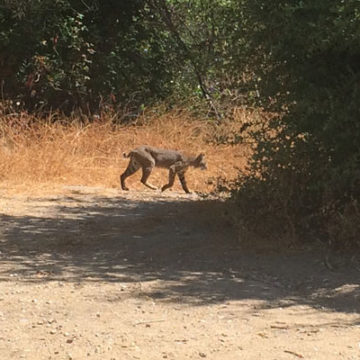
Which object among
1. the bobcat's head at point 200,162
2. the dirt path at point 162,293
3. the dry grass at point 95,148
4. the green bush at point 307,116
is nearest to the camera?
the dirt path at point 162,293

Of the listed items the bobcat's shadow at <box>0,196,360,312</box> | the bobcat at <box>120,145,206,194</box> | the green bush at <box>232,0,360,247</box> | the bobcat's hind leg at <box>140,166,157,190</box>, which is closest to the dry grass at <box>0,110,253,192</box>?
the bobcat's hind leg at <box>140,166,157,190</box>

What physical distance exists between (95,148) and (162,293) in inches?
322

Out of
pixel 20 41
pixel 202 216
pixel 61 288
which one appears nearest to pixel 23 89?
pixel 20 41

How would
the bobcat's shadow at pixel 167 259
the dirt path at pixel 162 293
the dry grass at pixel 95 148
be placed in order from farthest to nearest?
1. the dry grass at pixel 95 148
2. the bobcat's shadow at pixel 167 259
3. the dirt path at pixel 162 293

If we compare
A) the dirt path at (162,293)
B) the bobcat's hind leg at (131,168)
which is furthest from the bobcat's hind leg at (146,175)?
the dirt path at (162,293)

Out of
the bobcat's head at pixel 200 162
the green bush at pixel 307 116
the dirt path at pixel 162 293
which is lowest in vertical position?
the dirt path at pixel 162 293

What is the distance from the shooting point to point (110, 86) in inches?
665

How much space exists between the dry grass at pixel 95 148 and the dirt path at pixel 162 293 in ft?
9.16

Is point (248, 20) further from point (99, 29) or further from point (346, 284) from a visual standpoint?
point (99, 29)

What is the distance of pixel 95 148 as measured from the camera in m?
14.0

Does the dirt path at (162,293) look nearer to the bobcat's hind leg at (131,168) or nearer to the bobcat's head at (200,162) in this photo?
the bobcat's hind leg at (131,168)

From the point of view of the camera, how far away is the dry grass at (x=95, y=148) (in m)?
12.1

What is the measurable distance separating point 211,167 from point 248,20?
6.02 meters

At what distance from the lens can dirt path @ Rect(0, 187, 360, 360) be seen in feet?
15.9
